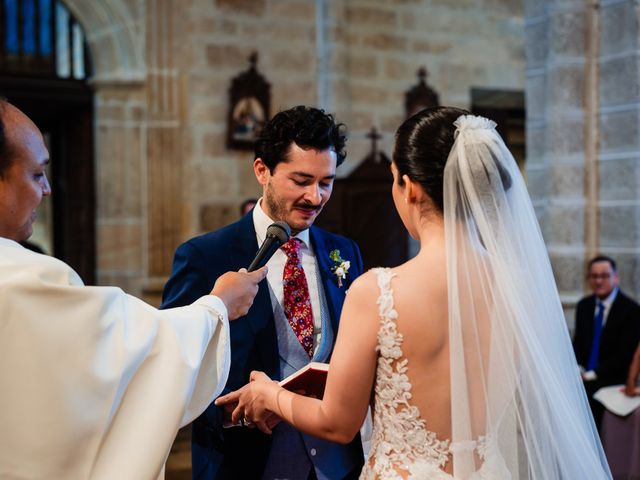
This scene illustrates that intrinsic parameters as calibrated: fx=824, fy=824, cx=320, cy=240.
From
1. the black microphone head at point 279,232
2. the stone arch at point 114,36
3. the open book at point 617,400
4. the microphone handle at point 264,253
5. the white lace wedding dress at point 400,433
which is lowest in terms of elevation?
the open book at point 617,400

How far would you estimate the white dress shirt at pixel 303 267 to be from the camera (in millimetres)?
2428

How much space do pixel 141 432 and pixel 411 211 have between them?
795 millimetres

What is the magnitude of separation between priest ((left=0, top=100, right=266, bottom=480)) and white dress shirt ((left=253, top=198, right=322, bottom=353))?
0.51 meters

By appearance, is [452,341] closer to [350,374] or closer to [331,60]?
[350,374]

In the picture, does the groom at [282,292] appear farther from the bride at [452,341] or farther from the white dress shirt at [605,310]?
the white dress shirt at [605,310]

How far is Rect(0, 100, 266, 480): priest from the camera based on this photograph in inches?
69.6

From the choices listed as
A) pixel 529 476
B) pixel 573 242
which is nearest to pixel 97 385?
pixel 529 476

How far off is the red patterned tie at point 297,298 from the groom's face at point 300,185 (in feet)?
0.27

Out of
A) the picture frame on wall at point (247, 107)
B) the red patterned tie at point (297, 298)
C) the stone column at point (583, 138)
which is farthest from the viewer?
the picture frame on wall at point (247, 107)

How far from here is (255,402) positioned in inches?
81.4

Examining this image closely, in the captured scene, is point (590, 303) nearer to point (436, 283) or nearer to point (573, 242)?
point (573, 242)

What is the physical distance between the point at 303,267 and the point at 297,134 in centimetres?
40

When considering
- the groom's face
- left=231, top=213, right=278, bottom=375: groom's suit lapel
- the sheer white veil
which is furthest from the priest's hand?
the sheer white veil

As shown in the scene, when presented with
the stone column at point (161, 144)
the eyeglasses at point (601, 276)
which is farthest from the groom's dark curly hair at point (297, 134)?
the stone column at point (161, 144)
